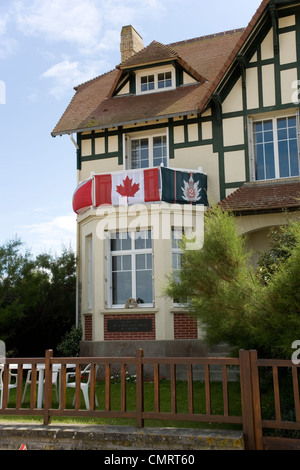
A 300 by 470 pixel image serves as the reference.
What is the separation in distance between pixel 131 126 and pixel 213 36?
4524 mm

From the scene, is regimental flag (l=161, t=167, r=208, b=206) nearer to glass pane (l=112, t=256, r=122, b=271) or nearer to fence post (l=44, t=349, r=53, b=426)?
glass pane (l=112, t=256, r=122, b=271)

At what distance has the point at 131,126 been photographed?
45.6 feet

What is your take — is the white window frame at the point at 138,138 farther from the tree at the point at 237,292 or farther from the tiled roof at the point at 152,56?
the tree at the point at 237,292

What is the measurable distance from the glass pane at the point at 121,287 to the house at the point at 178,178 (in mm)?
24

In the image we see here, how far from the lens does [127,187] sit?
1230cm

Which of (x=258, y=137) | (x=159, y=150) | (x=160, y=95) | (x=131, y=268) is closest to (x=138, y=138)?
(x=159, y=150)

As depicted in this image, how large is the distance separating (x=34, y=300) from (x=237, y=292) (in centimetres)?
798

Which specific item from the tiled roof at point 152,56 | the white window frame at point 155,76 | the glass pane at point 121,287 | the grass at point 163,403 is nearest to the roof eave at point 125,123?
the white window frame at point 155,76

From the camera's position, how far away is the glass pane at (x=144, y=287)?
12203 millimetres

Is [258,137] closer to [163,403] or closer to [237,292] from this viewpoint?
[237,292]

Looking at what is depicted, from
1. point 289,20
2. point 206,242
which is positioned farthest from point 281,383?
point 289,20

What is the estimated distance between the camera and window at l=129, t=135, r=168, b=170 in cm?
1390

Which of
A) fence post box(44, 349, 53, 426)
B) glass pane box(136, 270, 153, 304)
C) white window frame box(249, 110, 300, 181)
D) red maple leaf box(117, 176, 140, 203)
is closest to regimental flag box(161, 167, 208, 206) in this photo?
red maple leaf box(117, 176, 140, 203)
